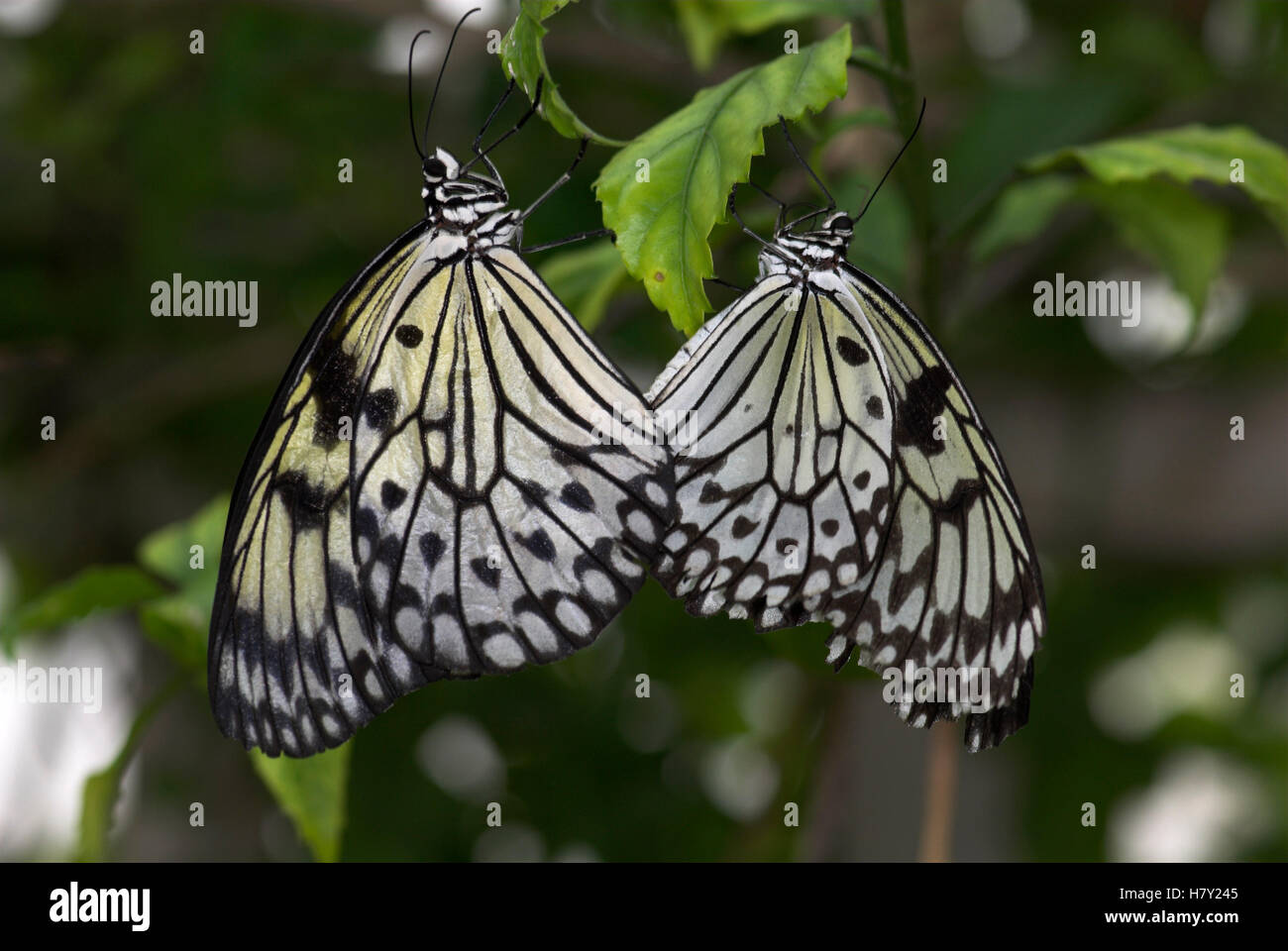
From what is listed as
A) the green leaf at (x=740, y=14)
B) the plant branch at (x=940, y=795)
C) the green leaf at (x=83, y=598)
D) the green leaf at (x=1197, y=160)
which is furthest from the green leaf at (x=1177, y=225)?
the green leaf at (x=83, y=598)

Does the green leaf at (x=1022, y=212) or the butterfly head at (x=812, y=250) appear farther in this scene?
the green leaf at (x=1022, y=212)

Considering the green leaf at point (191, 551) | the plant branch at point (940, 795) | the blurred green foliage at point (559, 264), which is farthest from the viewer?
the blurred green foliage at point (559, 264)

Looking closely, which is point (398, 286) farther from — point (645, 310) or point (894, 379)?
point (645, 310)

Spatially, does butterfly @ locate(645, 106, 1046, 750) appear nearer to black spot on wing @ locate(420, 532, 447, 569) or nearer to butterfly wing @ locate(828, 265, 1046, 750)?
butterfly wing @ locate(828, 265, 1046, 750)

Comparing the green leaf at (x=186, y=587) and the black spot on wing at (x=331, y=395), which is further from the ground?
the black spot on wing at (x=331, y=395)

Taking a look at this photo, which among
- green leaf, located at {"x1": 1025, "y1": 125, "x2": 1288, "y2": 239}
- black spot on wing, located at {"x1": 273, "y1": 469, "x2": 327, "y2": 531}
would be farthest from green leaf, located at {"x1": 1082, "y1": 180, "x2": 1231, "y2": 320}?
black spot on wing, located at {"x1": 273, "y1": 469, "x2": 327, "y2": 531}

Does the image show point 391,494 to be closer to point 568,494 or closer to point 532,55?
point 568,494

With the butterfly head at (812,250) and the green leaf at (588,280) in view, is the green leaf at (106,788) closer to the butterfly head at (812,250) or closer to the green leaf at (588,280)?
the green leaf at (588,280)
